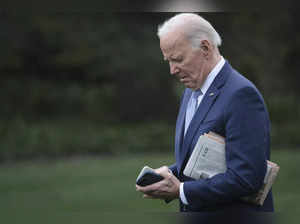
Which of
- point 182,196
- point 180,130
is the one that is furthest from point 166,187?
point 180,130

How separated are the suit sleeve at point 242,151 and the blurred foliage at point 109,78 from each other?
11.1 metres

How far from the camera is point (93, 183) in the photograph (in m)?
9.45

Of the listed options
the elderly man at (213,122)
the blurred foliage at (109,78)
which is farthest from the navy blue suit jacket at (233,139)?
the blurred foliage at (109,78)

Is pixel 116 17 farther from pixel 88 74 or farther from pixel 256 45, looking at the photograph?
pixel 256 45

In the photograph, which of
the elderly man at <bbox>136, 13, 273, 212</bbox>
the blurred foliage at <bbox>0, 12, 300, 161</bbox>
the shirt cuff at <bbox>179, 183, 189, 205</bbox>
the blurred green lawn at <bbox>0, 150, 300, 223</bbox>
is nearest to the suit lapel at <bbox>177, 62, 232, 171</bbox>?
the elderly man at <bbox>136, 13, 273, 212</bbox>

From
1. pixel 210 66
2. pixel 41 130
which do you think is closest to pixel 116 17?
pixel 41 130

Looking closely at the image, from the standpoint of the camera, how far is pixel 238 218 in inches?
55.8

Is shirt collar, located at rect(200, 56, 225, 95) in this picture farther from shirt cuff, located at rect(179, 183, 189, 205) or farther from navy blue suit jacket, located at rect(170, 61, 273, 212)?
shirt cuff, located at rect(179, 183, 189, 205)

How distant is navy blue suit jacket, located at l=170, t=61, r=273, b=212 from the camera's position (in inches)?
61.9

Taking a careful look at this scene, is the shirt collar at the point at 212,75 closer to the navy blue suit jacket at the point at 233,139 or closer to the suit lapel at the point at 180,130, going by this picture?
the navy blue suit jacket at the point at 233,139

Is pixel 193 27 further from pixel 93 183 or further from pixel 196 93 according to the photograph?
pixel 93 183

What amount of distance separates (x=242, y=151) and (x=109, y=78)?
12.4 meters

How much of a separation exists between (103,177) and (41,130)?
3637 millimetres

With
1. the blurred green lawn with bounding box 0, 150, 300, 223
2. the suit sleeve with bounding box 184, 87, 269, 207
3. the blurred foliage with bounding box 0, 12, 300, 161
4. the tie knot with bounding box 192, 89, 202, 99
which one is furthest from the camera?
the blurred foliage with bounding box 0, 12, 300, 161
